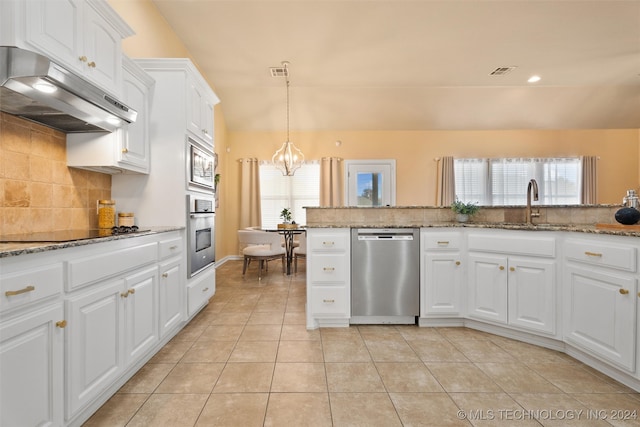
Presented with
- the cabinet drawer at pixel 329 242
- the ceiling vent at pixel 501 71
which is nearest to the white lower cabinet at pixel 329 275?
the cabinet drawer at pixel 329 242

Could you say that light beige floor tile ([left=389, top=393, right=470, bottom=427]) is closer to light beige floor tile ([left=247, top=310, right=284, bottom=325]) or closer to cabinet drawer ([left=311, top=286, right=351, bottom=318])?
cabinet drawer ([left=311, top=286, right=351, bottom=318])

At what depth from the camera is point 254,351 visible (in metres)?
2.21

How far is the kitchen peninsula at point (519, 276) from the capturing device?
175 cm

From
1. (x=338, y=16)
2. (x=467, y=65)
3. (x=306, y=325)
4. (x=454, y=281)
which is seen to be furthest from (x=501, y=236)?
(x=467, y=65)

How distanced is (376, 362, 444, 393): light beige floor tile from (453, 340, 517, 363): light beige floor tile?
426mm

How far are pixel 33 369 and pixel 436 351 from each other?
226 centimetres

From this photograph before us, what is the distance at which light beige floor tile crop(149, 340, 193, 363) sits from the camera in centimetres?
206

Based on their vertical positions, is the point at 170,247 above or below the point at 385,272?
above

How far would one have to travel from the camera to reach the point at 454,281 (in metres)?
2.61

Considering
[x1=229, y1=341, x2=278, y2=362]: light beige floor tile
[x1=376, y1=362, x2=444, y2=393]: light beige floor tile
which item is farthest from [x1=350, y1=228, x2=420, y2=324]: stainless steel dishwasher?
[x1=229, y1=341, x2=278, y2=362]: light beige floor tile

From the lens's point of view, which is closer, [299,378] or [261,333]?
[299,378]

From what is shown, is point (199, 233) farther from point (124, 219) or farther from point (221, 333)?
point (221, 333)

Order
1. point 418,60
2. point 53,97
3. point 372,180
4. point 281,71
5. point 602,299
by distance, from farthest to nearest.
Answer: point 372,180
point 281,71
point 418,60
point 602,299
point 53,97

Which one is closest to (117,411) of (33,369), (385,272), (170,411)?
(170,411)
